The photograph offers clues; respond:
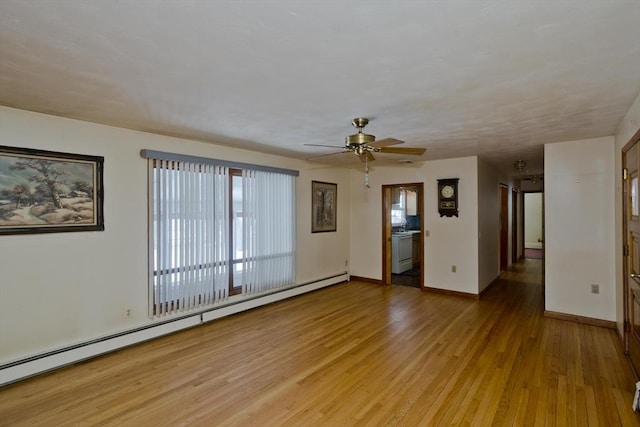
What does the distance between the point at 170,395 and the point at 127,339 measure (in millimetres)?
1221

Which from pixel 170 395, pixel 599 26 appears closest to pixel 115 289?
pixel 170 395

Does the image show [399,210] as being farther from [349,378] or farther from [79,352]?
[79,352]

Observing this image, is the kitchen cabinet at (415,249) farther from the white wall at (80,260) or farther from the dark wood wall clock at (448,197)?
the white wall at (80,260)

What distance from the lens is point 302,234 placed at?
553cm

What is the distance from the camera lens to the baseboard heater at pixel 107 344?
2.70 m

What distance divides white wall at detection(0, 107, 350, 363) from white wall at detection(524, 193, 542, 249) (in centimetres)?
1161

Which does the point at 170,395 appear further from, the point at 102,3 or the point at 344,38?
the point at 344,38

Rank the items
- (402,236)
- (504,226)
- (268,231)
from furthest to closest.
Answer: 1. (504,226)
2. (402,236)
3. (268,231)

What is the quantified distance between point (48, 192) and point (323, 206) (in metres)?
3.99

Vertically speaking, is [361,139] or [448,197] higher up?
[361,139]

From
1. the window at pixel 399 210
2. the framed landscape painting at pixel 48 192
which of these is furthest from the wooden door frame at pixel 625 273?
the framed landscape painting at pixel 48 192

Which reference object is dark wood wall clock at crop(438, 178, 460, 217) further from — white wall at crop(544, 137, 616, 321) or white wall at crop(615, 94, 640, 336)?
white wall at crop(615, 94, 640, 336)

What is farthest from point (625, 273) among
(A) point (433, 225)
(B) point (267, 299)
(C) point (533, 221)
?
(C) point (533, 221)

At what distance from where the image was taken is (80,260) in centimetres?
307
